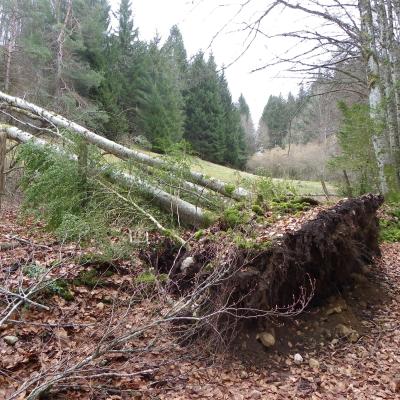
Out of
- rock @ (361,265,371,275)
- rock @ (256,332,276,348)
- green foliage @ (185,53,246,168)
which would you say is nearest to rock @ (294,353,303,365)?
rock @ (256,332,276,348)

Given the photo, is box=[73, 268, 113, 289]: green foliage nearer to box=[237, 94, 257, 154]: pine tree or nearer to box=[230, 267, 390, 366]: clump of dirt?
box=[230, 267, 390, 366]: clump of dirt

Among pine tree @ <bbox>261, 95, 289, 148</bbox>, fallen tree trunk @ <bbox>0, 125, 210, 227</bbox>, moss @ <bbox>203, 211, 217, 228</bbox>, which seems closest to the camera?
moss @ <bbox>203, 211, 217, 228</bbox>

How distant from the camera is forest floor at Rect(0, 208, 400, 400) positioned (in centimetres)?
283

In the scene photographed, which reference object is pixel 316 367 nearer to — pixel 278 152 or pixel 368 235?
pixel 368 235

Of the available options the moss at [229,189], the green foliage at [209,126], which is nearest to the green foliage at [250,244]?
the moss at [229,189]

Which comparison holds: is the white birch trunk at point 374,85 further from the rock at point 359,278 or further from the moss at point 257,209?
the moss at point 257,209

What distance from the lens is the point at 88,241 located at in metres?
4.89

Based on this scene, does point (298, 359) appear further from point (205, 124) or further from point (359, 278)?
point (205, 124)

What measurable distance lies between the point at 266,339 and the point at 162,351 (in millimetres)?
1138

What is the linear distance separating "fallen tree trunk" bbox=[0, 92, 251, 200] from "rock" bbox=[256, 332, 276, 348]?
92.2 inches

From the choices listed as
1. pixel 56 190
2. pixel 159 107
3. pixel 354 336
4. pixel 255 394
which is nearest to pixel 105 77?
pixel 159 107

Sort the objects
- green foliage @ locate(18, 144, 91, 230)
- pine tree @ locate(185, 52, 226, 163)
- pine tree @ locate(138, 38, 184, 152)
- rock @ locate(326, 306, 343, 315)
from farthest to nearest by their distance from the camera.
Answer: pine tree @ locate(185, 52, 226, 163)
pine tree @ locate(138, 38, 184, 152)
green foliage @ locate(18, 144, 91, 230)
rock @ locate(326, 306, 343, 315)

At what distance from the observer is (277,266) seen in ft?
12.2

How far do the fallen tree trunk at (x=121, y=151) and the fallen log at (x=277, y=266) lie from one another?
1.46 m
